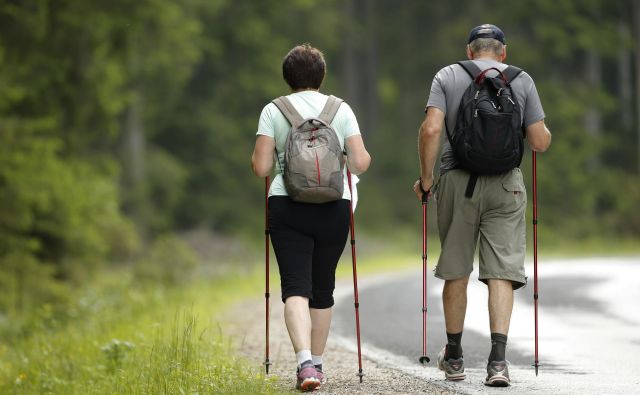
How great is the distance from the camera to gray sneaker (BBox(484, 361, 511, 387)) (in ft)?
23.0

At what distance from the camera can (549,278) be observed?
56.2 ft

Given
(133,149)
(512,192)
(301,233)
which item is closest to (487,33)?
(512,192)

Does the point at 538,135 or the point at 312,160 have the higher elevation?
the point at 538,135

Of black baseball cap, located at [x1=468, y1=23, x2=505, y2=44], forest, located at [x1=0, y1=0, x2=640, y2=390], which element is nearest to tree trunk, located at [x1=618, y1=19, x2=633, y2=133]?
forest, located at [x1=0, y1=0, x2=640, y2=390]

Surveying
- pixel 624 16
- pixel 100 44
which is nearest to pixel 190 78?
pixel 624 16

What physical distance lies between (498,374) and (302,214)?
150 cm

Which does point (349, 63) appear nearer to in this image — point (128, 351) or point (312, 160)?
point (128, 351)

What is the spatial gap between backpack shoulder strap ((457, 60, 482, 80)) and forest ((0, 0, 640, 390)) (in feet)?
32.3

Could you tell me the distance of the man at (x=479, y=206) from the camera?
7.22 metres

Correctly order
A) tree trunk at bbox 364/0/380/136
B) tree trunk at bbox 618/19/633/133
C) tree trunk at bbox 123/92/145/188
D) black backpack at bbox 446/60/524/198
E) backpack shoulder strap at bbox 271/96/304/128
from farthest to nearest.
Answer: tree trunk at bbox 364/0/380/136, tree trunk at bbox 618/19/633/133, tree trunk at bbox 123/92/145/188, black backpack at bbox 446/60/524/198, backpack shoulder strap at bbox 271/96/304/128

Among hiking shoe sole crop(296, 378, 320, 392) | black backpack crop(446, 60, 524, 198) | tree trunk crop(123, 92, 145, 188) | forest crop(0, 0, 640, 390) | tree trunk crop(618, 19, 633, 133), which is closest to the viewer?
hiking shoe sole crop(296, 378, 320, 392)

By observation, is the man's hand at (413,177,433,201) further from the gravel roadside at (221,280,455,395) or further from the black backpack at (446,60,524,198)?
the gravel roadside at (221,280,455,395)

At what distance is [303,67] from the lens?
7.12 metres

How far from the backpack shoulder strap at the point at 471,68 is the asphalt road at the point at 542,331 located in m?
1.90
